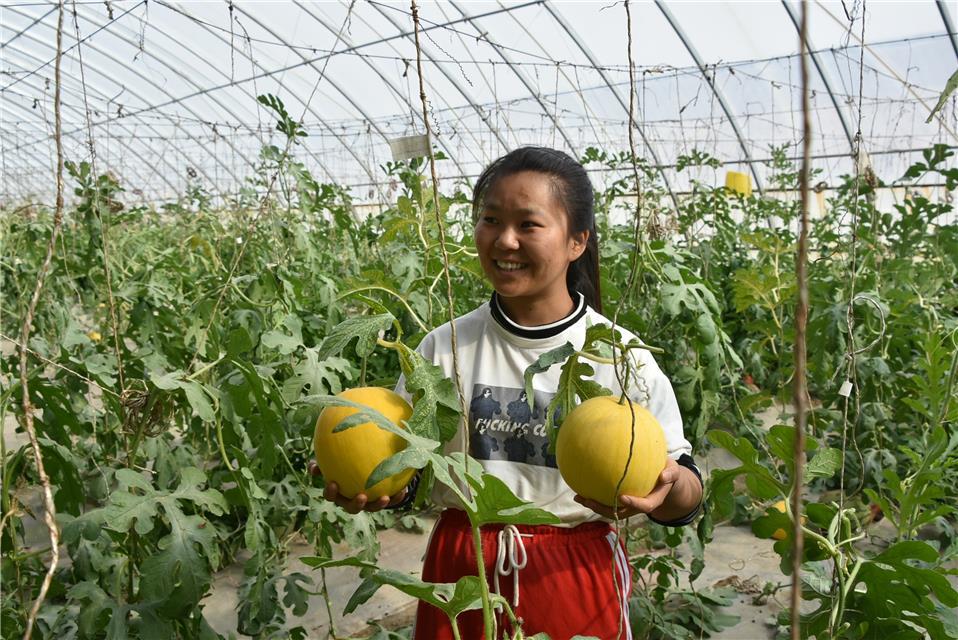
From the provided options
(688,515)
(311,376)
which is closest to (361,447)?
(688,515)

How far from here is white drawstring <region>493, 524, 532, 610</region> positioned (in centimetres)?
137

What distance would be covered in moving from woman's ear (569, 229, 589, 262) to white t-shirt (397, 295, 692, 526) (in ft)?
0.34

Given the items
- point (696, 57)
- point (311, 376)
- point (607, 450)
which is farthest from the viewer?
point (696, 57)

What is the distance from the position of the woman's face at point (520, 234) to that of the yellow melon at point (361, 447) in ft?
0.99

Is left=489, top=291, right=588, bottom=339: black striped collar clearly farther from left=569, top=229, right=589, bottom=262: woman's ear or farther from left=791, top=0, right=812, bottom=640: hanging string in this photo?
left=791, top=0, right=812, bottom=640: hanging string

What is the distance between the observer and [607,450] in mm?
968

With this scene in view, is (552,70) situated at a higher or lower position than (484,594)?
higher

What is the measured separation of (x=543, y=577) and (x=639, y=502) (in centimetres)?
44

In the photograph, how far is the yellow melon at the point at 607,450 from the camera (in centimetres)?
97

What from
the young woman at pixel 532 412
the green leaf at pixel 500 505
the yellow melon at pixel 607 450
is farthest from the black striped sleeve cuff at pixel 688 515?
the green leaf at pixel 500 505

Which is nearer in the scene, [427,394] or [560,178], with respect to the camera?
[427,394]

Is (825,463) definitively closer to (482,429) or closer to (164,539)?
(482,429)

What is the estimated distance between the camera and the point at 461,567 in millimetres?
1420

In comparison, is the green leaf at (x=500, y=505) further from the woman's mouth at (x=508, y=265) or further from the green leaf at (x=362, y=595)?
Result: the woman's mouth at (x=508, y=265)
